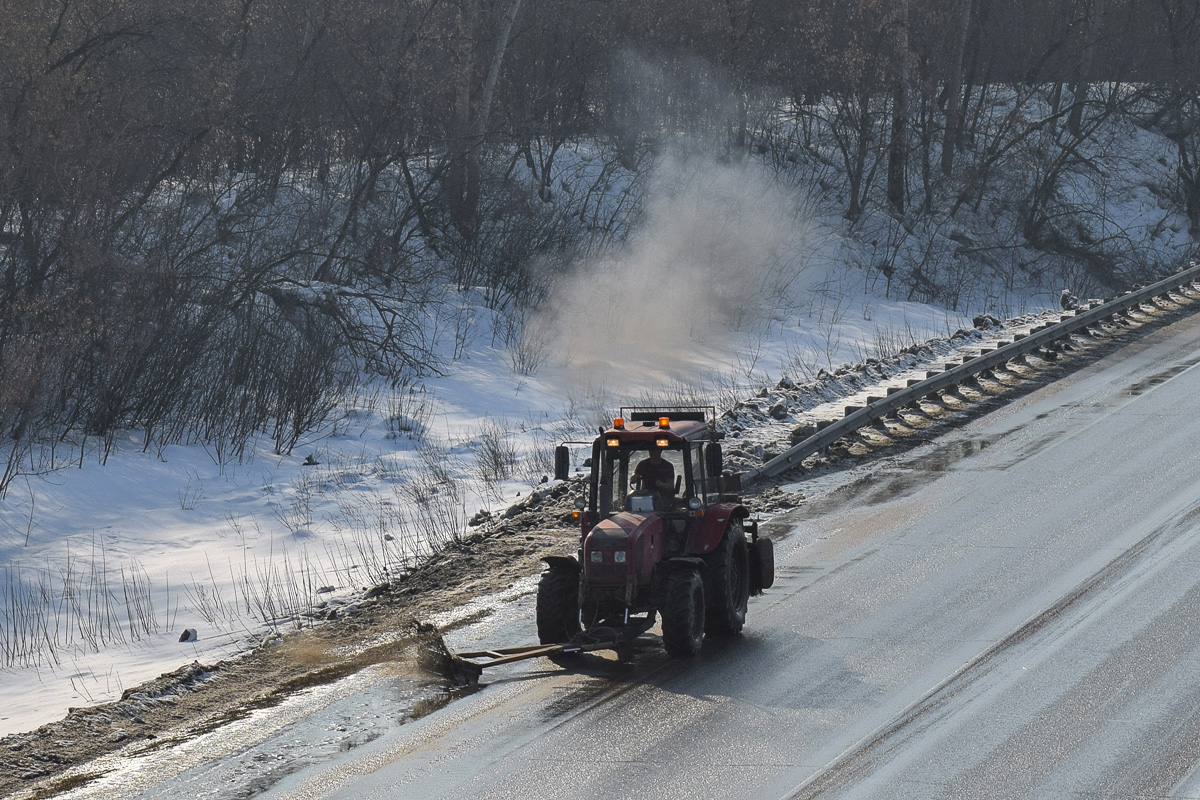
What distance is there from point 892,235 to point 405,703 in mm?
26966

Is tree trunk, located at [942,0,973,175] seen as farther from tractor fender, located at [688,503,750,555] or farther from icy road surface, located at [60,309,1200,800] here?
tractor fender, located at [688,503,750,555]

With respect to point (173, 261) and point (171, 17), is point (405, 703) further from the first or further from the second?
point (171, 17)

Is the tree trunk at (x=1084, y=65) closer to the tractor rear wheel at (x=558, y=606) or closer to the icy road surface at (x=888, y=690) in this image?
the icy road surface at (x=888, y=690)

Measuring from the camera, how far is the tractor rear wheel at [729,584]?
30.9 ft

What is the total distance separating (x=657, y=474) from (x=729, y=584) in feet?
3.20

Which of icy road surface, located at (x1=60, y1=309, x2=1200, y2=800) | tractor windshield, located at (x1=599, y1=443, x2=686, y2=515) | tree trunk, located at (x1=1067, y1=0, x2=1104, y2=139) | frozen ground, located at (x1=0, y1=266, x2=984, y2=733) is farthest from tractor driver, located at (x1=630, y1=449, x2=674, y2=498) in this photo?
tree trunk, located at (x1=1067, y1=0, x2=1104, y2=139)

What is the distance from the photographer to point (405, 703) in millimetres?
8625

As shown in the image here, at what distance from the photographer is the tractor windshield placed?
371 inches

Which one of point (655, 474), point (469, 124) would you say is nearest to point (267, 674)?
point (655, 474)

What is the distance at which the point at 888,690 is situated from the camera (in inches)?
328

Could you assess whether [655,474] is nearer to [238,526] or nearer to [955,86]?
[238,526]

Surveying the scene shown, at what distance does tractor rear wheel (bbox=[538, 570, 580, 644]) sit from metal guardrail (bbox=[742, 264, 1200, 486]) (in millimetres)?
5064

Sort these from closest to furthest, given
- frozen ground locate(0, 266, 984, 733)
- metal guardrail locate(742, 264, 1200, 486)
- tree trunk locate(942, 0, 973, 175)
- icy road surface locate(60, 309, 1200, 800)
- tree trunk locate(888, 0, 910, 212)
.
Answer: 1. icy road surface locate(60, 309, 1200, 800)
2. frozen ground locate(0, 266, 984, 733)
3. metal guardrail locate(742, 264, 1200, 486)
4. tree trunk locate(888, 0, 910, 212)
5. tree trunk locate(942, 0, 973, 175)

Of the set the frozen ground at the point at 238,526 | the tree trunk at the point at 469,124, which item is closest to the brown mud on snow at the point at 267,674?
the frozen ground at the point at 238,526
